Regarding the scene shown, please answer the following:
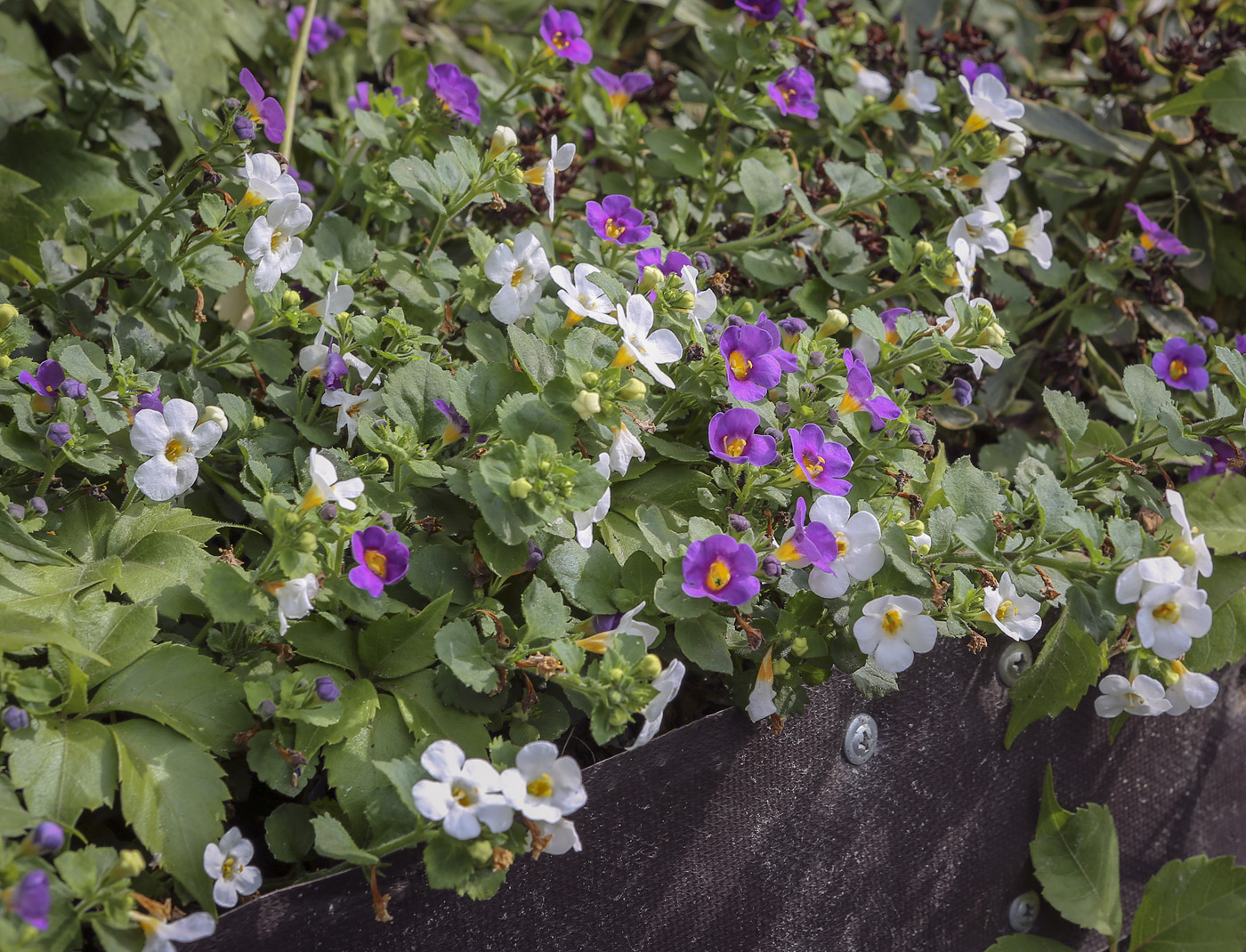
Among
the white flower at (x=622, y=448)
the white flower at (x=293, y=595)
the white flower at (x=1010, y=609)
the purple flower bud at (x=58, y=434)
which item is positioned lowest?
the white flower at (x=1010, y=609)

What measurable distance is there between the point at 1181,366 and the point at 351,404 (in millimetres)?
1319

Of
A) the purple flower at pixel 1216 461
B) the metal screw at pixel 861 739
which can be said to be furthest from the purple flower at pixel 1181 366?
the metal screw at pixel 861 739

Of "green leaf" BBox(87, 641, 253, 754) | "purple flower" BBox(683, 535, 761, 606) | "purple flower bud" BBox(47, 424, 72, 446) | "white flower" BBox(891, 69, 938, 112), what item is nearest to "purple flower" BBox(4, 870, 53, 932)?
"green leaf" BBox(87, 641, 253, 754)

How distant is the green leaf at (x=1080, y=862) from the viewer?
1.53 m

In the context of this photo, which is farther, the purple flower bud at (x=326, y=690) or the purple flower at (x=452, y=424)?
the purple flower at (x=452, y=424)

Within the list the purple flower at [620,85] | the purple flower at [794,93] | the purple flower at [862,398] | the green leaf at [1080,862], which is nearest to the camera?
the purple flower at [862,398]

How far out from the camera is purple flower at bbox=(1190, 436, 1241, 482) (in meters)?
1.63

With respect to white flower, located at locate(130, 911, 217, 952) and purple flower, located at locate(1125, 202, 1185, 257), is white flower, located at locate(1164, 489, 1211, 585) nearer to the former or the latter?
purple flower, located at locate(1125, 202, 1185, 257)

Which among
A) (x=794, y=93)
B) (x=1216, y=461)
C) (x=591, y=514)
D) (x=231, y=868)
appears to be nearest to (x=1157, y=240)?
(x=1216, y=461)

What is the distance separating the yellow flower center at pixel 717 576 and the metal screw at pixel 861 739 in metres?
0.38

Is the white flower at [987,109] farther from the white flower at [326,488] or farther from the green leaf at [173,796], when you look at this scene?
the green leaf at [173,796]

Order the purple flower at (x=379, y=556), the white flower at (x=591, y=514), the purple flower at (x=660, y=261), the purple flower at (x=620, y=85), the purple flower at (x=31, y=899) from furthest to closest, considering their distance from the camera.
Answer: the purple flower at (x=620, y=85) → the purple flower at (x=660, y=261) → the white flower at (x=591, y=514) → the purple flower at (x=379, y=556) → the purple flower at (x=31, y=899)

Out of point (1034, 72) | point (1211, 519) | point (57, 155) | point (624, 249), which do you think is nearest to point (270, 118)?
point (624, 249)

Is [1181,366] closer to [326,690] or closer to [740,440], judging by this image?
[740,440]
